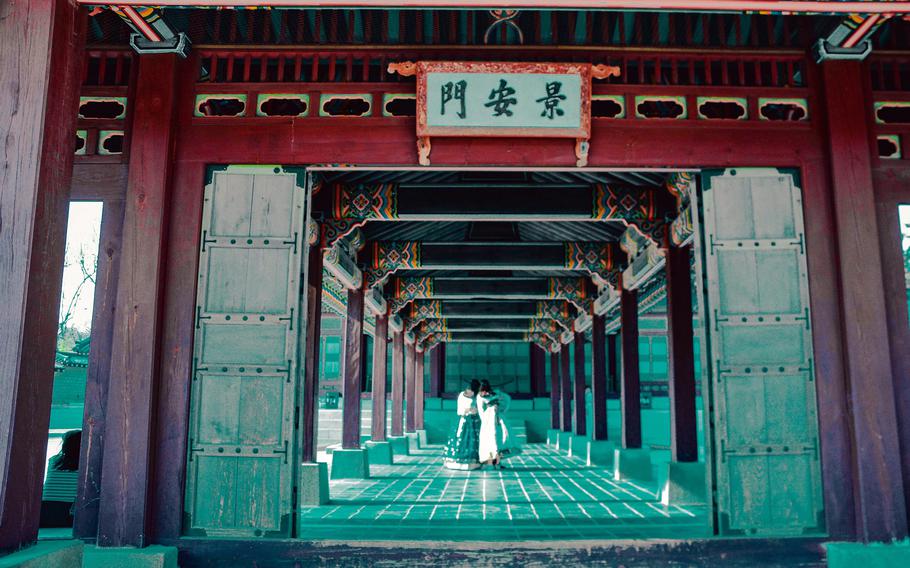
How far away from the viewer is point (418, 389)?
20.8m

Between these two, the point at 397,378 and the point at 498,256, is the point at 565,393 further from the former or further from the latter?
the point at 498,256

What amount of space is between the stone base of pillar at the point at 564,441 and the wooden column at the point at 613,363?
20.2 ft

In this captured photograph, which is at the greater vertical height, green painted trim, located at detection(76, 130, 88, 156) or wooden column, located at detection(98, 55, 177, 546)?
green painted trim, located at detection(76, 130, 88, 156)

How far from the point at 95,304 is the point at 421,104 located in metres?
2.93

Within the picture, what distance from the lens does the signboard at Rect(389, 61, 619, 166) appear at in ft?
18.5

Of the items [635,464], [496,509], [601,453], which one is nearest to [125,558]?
[496,509]

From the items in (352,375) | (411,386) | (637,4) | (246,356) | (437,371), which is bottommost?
(246,356)

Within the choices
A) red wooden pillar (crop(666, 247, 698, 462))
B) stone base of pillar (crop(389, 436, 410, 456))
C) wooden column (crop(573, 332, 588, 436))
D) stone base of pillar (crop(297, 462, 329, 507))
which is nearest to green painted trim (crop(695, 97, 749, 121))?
red wooden pillar (crop(666, 247, 698, 462))

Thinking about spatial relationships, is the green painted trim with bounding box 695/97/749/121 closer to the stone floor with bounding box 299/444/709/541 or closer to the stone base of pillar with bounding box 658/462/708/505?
the stone floor with bounding box 299/444/709/541

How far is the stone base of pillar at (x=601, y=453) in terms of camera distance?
551 inches

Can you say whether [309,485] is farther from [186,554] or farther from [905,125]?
[905,125]

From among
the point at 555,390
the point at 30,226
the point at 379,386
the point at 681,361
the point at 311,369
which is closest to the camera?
the point at 30,226

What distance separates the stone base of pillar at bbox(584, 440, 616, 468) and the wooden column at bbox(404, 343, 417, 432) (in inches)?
263

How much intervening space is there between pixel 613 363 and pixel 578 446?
922 cm
